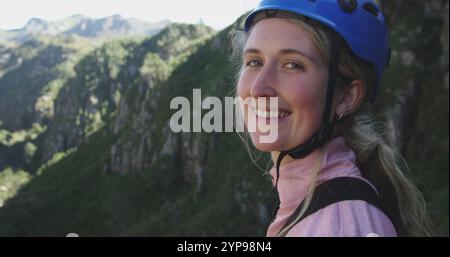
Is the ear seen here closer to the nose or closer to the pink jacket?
the pink jacket

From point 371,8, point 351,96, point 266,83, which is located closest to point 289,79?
point 266,83

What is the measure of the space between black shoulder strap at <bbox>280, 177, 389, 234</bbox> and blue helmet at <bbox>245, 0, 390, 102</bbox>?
813mm

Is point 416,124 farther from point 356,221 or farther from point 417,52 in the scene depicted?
point 356,221

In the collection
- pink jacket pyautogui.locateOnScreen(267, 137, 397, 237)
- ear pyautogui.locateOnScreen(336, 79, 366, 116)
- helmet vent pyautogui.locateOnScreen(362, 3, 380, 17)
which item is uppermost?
helmet vent pyautogui.locateOnScreen(362, 3, 380, 17)

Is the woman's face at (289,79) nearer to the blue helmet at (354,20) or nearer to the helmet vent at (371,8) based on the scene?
the blue helmet at (354,20)

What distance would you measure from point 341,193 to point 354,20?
42.3 inches

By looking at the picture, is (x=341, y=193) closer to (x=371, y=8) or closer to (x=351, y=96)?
(x=351, y=96)

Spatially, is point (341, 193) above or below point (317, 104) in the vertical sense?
below

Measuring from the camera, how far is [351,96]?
2848 millimetres

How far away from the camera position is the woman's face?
255cm

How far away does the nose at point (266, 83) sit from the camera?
8.46 feet

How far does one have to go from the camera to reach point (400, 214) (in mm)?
2609

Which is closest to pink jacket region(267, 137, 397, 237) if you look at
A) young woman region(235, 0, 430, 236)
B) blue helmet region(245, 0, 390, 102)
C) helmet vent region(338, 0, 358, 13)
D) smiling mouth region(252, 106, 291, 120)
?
young woman region(235, 0, 430, 236)

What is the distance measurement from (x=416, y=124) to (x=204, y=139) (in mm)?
49618
